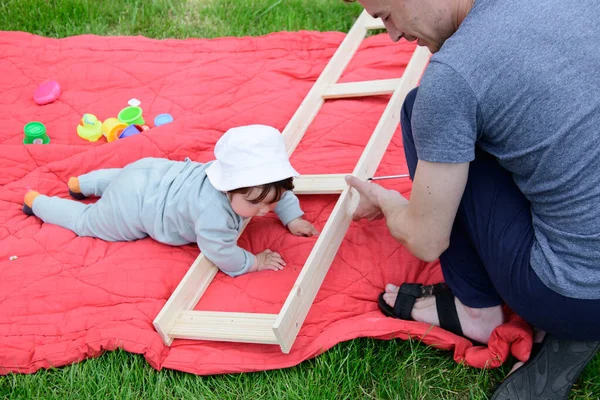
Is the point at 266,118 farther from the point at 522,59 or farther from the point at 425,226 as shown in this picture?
the point at 522,59

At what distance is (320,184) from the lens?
110 inches

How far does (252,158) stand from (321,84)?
124 cm

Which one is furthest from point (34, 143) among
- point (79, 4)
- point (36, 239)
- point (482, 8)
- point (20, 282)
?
point (482, 8)

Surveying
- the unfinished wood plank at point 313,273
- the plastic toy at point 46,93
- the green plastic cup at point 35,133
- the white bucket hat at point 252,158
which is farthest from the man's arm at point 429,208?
the plastic toy at point 46,93

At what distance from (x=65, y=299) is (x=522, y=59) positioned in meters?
1.89

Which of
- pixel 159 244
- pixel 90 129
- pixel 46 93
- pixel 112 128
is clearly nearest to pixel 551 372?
pixel 159 244

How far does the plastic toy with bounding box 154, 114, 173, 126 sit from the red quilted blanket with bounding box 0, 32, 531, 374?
68mm

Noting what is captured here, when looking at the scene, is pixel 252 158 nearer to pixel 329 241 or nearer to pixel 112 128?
pixel 329 241

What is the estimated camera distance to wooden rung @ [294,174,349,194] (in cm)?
275

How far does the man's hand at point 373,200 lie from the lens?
2188 millimetres

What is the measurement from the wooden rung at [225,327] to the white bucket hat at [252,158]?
464mm

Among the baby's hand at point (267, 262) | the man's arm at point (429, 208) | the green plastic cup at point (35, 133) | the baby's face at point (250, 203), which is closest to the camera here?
the man's arm at point (429, 208)

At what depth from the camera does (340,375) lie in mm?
2156

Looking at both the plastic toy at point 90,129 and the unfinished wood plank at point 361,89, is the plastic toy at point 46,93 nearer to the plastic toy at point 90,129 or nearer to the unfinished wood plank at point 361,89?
the plastic toy at point 90,129
